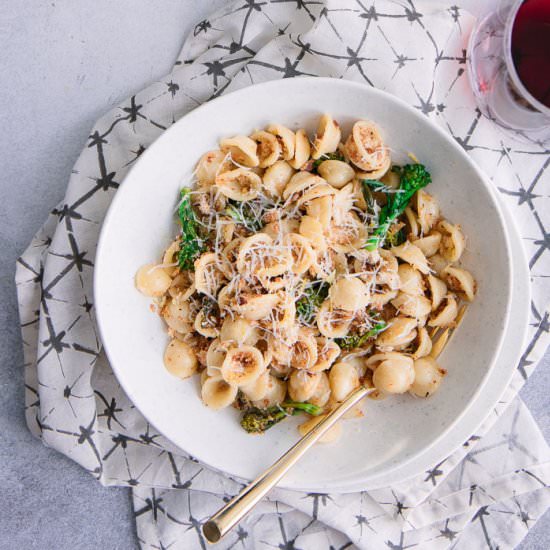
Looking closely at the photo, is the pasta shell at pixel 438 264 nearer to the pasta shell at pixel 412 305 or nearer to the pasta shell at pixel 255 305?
the pasta shell at pixel 412 305

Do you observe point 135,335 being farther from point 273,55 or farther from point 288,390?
point 273,55

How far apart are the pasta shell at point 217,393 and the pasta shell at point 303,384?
7.7 inches

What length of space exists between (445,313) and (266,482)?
0.81 m

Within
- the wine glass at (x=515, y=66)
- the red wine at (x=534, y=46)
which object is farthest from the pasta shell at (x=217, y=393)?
the red wine at (x=534, y=46)

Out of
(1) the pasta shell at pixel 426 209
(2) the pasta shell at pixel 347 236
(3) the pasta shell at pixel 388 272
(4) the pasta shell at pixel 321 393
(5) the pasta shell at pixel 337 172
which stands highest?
(5) the pasta shell at pixel 337 172

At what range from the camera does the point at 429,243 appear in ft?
6.47

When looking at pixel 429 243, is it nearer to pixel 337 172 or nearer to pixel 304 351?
pixel 337 172

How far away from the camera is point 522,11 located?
2.11 meters

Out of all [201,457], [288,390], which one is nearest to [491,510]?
[288,390]

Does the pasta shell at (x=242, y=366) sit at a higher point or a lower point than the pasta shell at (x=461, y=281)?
lower

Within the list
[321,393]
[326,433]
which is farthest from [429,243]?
[326,433]

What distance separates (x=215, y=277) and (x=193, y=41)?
41.8 inches

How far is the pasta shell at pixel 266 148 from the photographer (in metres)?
1.94

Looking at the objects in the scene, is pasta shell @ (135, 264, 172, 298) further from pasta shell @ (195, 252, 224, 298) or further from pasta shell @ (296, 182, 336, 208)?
pasta shell @ (296, 182, 336, 208)
